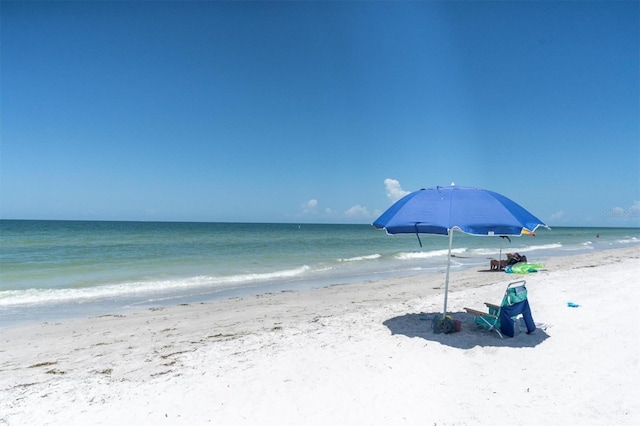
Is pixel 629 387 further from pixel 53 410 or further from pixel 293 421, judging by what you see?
pixel 53 410

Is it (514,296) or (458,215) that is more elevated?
(458,215)

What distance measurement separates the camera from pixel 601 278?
39.4 feet

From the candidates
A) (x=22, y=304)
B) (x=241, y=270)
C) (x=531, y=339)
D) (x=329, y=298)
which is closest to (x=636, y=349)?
(x=531, y=339)

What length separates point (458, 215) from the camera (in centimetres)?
541

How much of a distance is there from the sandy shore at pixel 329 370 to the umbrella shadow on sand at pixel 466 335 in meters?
0.03

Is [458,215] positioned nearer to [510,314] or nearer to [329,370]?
[510,314]

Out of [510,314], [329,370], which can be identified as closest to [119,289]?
[329,370]

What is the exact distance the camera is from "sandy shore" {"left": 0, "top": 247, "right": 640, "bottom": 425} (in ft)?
13.0

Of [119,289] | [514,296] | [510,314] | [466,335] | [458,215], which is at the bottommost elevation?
[119,289]

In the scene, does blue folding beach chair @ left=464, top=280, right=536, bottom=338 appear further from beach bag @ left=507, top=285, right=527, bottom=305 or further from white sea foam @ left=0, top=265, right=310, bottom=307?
white sea foam @ left=0, top=265, right=310, bottom=307

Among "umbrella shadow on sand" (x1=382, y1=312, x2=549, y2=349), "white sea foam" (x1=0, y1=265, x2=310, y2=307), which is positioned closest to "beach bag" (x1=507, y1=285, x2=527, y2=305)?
"umbrella shadow on sand" (x1=382, y1=312, x2=549, y2=349)

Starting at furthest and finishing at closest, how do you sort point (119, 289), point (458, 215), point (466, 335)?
point (119, 289)
point (466, 335)
point (458, 215)

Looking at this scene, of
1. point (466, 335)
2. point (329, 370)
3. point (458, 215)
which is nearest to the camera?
point (329, 370)

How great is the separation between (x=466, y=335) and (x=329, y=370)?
2.70 meters
